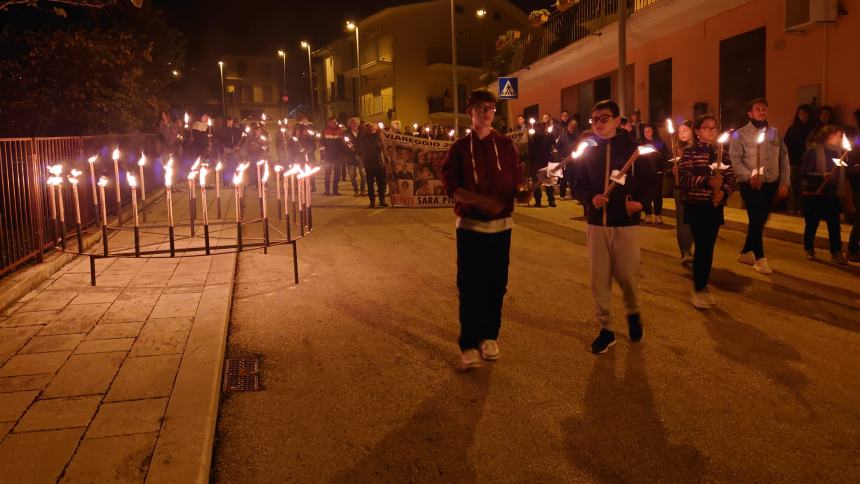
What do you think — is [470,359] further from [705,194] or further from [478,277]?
[705,194]

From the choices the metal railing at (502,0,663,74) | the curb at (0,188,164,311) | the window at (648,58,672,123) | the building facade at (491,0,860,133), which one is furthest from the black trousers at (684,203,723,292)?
the metal railing at (502,0,663,74)

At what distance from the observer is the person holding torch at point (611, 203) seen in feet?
16.9

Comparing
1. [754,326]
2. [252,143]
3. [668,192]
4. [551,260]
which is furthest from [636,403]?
[252,143]

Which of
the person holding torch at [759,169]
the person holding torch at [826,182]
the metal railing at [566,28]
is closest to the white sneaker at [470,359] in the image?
the person holding torch at [759,169]

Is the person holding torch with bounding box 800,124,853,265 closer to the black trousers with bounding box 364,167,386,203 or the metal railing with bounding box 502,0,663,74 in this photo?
the black trousers with bounding box 364,167,386,203

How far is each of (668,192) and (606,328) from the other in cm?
1203

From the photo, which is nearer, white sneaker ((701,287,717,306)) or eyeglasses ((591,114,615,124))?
eyeglasses ((591,114,615,124))

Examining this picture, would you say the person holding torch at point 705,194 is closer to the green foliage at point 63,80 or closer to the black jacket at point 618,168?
the black jacket at point 618,168

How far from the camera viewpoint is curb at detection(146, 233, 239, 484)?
335cm

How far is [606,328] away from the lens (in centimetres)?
531

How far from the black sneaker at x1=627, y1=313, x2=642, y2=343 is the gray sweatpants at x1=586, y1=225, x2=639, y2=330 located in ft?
0.19

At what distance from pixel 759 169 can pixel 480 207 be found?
4767 mm

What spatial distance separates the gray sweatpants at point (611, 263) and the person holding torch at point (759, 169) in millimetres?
3488

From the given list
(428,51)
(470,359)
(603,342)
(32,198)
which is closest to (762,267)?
(603,342)
